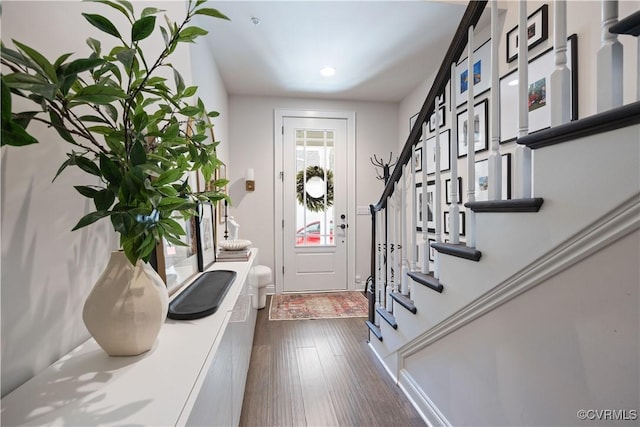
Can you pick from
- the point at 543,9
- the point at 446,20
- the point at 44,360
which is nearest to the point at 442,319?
the point at 44,360

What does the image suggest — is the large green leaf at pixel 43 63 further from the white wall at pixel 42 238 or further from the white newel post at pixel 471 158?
the white newel post at pixel 471 158

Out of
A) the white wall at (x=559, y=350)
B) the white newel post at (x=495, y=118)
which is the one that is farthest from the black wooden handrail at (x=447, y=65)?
the white wall at (x=559, y=350)

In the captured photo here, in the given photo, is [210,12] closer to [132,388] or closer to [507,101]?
[132,388]

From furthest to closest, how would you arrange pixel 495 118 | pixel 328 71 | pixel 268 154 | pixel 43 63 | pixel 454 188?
1. pixel 268 154
2. pixel 328 71
3. pixel 454 188
4. pixel 495 118
5. pixel 43 63

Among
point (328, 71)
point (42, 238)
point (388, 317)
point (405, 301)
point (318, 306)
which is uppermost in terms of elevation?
point (328, 71)

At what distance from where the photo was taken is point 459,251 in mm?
1139

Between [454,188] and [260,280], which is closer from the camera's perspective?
[454,188]

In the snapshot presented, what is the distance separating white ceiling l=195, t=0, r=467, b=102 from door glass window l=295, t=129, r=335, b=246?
2.05 feet

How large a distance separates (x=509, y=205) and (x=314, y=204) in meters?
2.93

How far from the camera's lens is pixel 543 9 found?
169cm

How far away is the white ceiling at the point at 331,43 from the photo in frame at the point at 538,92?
747mm

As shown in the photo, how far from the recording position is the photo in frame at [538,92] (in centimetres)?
153

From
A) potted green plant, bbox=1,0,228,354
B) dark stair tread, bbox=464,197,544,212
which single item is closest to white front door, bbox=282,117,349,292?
dark stair tread, bbox=464,197,544,212

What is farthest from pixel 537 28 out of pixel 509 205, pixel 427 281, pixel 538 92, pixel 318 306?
pixel 318 306
